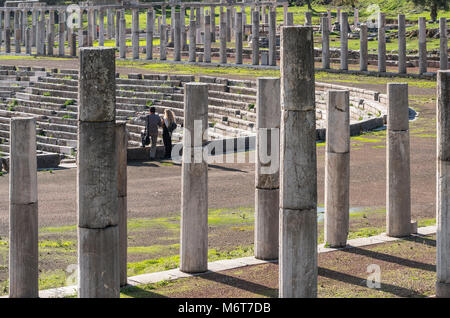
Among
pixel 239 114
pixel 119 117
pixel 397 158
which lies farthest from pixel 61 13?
pixel 397 158

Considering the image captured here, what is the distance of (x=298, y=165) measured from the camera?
425 inches

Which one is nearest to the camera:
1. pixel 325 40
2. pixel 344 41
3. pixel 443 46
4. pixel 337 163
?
pixel 337 163

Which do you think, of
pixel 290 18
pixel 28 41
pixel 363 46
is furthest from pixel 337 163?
pixel 28 41

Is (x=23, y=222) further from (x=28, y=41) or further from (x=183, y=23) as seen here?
(x=28, y=41)

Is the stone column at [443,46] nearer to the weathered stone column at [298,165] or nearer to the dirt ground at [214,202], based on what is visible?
the dirt ground at [214,202]

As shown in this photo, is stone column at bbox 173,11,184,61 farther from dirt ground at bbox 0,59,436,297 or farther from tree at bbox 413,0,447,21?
dirt ground at bbox 0,59,436,297

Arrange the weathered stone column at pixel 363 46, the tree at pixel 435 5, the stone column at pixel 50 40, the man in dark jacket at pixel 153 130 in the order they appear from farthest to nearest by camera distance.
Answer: the tree at pixel 435 5 → the stone column at pixel 50 40 → the weathered stone column at pixel 363 46 → the man in dark jacket at pixel 153 130

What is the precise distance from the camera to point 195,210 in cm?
1345

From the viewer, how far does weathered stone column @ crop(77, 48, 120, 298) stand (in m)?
10.1

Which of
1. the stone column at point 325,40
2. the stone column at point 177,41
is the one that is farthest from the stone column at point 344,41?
the stone column at point 177,41

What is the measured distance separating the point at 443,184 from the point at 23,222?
4.99m

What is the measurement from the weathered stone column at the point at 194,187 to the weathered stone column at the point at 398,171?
332 cm

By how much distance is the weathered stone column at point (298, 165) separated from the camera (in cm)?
1070
